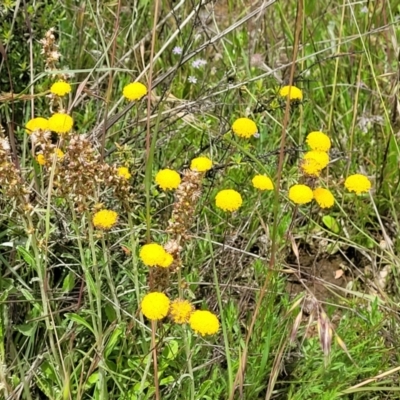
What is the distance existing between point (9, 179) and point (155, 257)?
0.26m

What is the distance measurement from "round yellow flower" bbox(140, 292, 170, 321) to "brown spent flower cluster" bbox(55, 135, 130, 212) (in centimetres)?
20

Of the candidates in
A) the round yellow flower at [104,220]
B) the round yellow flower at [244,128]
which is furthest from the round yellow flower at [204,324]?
the round yellow flower at [244,128]

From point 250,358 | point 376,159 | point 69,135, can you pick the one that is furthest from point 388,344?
point 69,135

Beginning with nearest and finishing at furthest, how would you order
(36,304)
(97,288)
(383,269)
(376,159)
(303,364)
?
(97,288)
(36,304)
(303,364)
(383,269)
(376,159)

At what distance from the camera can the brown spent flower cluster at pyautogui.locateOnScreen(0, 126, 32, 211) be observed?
1104mm

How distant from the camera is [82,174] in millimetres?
1146

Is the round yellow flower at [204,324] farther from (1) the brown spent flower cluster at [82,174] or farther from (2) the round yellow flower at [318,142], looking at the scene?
(2) the round yellow flower at [318,142]

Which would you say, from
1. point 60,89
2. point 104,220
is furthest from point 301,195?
point 60,89

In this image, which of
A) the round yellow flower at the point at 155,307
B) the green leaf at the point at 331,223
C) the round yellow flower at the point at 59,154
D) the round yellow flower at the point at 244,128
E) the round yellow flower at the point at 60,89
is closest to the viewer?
the round yellow flower at the point at 155,307

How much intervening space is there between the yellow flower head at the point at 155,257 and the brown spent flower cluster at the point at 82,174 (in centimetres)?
15

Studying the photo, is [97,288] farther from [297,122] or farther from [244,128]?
[297,122]

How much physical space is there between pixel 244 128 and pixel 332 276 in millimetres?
658

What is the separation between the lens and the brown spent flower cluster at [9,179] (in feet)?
3.62

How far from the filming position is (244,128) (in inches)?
55.9
